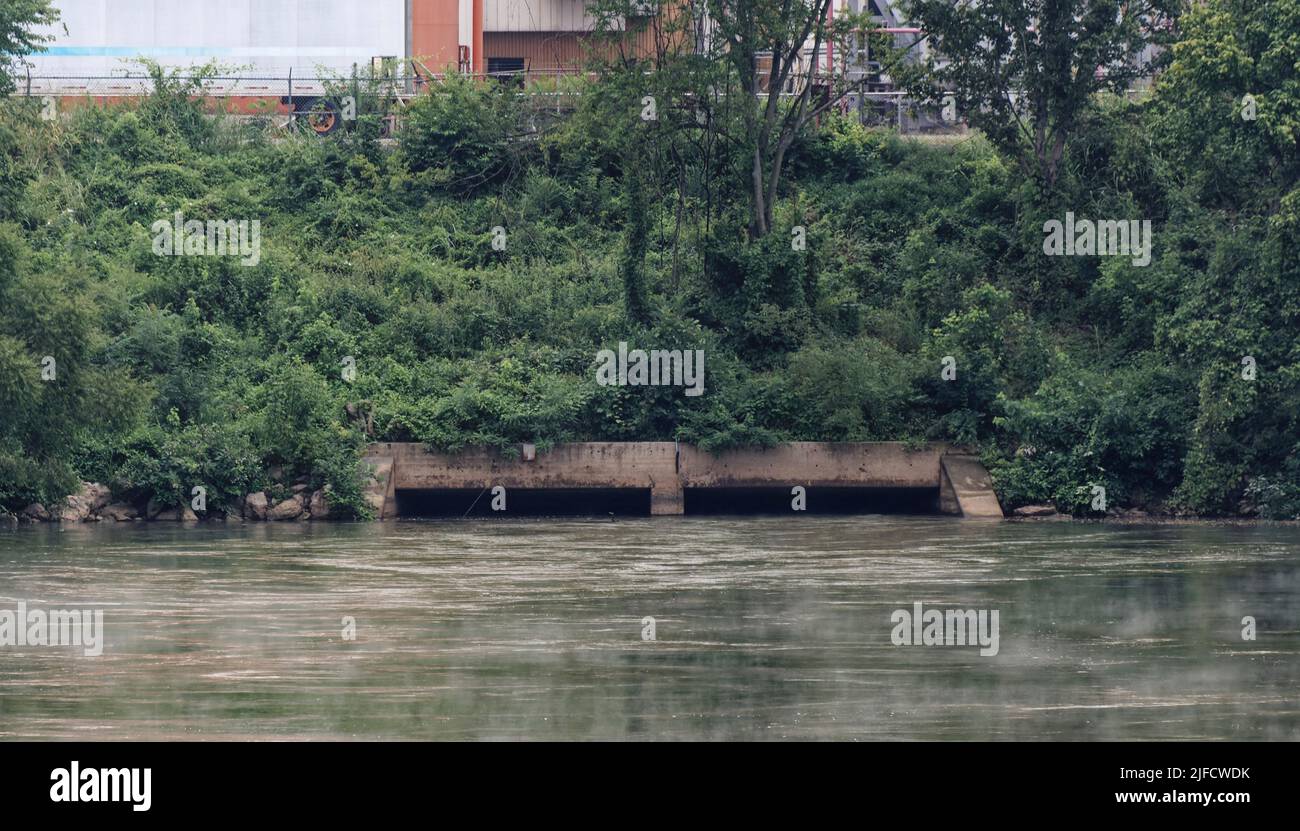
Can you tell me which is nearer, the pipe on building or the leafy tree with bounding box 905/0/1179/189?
the leafy tree with bounding box 905/0/1179/189

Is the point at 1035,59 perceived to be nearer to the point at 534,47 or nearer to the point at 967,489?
the point at 967,489

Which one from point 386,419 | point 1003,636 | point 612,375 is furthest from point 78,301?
point 1003,636

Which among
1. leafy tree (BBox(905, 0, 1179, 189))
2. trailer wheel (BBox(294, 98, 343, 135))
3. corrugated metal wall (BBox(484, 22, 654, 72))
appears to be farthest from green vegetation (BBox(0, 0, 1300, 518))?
corrugated metal wall (BBox(484, 22, 654, 72))

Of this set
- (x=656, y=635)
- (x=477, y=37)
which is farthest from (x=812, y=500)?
(x=477, y=37)

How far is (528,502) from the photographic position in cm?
3609

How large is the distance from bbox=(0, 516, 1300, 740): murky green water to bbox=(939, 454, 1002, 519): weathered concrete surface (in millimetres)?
2488

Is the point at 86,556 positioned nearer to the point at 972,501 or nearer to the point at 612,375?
the point at 612,375

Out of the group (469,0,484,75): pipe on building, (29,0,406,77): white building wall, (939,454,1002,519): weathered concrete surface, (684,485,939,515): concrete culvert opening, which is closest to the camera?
(939,454,1002,519): weathered concrete surface

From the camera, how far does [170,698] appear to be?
50.2 feet

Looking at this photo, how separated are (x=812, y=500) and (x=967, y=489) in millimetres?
3784

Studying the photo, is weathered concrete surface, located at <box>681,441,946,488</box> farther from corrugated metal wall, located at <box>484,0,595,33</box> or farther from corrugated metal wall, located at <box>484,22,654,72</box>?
corrugated metal wall, located at <box>484,0,595,33</box>

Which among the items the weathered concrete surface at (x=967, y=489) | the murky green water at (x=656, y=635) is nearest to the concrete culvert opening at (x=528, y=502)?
the murky green water at (x=656, y=635)

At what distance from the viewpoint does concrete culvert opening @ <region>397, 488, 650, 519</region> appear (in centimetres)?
3531

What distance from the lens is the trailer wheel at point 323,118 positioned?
47.7m
